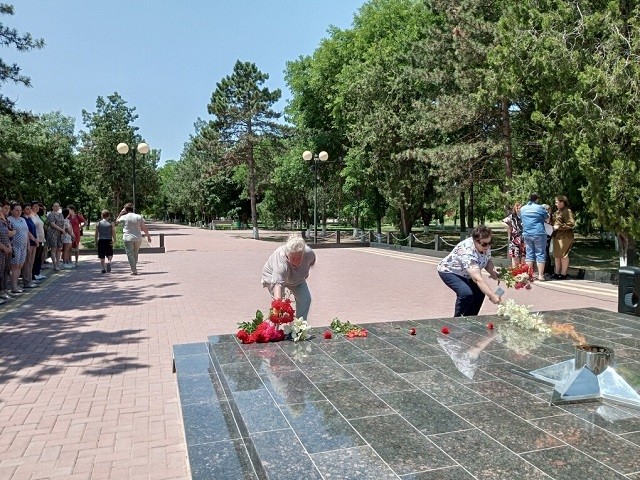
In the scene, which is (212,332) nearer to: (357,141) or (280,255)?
(280,255)

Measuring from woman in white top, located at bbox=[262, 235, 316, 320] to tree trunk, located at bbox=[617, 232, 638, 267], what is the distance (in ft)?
28.9

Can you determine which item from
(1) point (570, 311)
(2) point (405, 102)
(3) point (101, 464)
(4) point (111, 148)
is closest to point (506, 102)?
(2) point (405, 102)

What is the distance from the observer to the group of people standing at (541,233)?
11.6 metres

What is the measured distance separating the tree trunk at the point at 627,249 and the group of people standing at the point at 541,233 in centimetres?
118

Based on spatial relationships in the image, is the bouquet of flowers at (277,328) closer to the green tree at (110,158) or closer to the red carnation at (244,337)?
the red carnation at (244,337)

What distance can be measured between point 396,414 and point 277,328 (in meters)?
2.11

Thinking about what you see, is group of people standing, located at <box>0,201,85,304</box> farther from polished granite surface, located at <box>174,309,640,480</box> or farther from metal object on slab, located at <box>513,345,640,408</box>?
metal object on slab, located at <box>513,345,640,408</box>

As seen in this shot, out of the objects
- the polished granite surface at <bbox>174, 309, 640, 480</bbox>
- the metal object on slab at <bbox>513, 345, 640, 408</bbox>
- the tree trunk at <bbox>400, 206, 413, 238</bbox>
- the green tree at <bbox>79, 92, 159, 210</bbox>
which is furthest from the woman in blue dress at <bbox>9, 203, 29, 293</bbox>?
the green tree at <bbox>79, 92, 159, 210</bbox>

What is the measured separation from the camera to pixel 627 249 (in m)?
12.0

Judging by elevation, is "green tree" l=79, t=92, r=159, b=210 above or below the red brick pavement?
above

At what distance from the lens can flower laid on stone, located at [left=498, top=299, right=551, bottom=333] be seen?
567cm

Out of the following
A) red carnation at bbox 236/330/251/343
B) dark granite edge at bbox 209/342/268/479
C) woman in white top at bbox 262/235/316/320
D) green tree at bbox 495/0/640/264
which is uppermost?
green tree at bbox 495/0/640/264

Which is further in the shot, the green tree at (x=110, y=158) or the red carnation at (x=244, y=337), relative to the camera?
the green tree at (x=110, y=158)

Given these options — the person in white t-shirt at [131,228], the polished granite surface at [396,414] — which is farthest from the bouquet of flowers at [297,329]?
the person in white t-shirt at [131,228]
